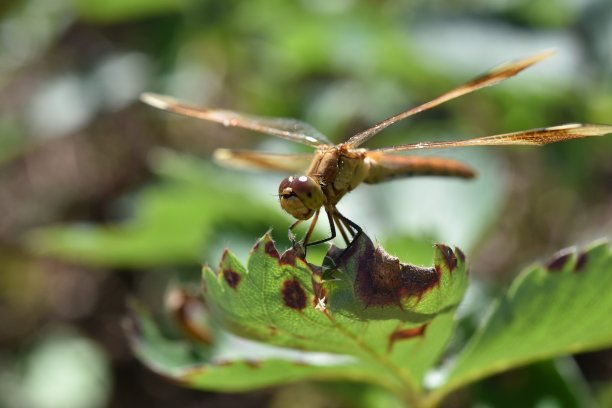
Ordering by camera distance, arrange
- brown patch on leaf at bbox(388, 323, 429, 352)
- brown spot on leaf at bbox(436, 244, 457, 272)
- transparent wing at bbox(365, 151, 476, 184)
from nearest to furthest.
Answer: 1. brown spot on leaf at bbox(436, 244, 457, 272)
2. brown patch on leaf at bbox(388, 323, 429, 352)
3. transparent wing at bbox(365, 151, 476, 184)

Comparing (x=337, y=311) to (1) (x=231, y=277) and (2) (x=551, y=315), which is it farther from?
(2) (x=551, y=315)

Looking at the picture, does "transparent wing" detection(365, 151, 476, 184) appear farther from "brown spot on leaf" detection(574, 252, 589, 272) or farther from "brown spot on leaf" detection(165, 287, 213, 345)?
"brown spot on leaf" detection(574, 252, 589, 272)

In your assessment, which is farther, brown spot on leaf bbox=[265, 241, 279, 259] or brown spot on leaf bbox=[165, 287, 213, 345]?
brown spot on leaf bbox=[165, 287, 213, 345]

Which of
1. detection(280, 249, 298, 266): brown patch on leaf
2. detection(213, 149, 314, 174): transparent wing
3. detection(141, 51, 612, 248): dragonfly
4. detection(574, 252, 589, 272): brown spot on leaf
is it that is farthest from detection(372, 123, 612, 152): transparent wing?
detection(213, 149, 314, 174): transparent wing

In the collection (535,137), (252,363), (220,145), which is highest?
(535,137)

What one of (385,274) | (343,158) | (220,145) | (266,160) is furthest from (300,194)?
(220,145)

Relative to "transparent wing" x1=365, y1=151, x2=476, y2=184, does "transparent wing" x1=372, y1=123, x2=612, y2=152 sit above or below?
above
